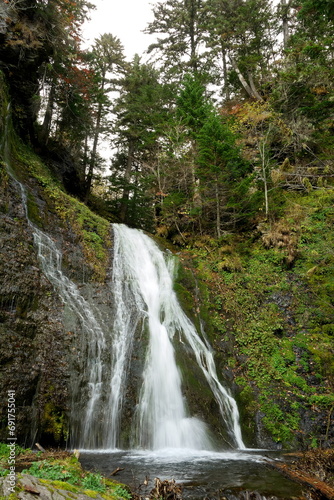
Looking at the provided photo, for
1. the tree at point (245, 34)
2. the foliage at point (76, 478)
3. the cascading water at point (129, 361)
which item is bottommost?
the foliage at point (76, 478)

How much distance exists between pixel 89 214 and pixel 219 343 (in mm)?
7232

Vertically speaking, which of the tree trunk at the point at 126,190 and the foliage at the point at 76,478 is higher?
the tree trunk at the point at 126,190

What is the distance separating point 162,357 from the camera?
7.97 metres

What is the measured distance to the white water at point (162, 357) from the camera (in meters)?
6.54

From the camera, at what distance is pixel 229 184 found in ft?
45.4

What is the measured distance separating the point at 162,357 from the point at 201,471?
3333 mm

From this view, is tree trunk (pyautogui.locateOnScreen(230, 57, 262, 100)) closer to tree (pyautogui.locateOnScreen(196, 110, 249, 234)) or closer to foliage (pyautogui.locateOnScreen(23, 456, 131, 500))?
tree (pyautogui.locateOnScreen(196, 110, 249, 234))

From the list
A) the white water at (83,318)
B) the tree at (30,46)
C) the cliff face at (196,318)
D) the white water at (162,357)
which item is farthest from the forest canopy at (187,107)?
the white water at (83,318)

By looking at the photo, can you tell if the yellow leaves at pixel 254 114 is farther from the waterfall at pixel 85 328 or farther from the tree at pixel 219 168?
the waterfall at pixel 85 328

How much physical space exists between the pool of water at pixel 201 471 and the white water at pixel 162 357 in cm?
48

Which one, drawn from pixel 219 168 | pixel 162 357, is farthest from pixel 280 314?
pixel 219 168

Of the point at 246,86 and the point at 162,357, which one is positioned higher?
the point at 246,86

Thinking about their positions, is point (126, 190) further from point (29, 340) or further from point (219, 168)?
point (29, 340)

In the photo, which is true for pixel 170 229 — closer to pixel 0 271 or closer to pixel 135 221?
pixel 135 221
